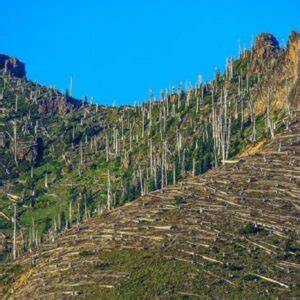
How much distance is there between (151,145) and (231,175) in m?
78.1

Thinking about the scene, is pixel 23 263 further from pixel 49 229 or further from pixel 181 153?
pixel 181 153

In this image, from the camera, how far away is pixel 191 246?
3585 inches

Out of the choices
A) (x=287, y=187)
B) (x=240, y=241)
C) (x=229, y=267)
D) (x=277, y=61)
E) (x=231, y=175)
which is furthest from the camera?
(x=277, y=61)

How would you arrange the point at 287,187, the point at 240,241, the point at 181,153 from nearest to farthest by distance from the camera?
1. the point at 240,241
2. the point at 287,187
3. the point at 181,153

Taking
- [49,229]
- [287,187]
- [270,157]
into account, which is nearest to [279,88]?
[49,229]

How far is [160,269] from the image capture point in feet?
283

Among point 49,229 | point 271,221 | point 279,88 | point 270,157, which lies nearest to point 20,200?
point 49,229

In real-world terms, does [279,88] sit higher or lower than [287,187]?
higher

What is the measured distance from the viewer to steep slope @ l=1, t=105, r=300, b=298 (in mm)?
82875

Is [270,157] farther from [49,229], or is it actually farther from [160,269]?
[49,229]

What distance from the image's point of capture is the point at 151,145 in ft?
621

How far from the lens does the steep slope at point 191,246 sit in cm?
8288

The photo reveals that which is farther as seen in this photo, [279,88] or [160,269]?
[279,88]

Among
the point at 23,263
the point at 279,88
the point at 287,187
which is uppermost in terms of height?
the point at 279,88
